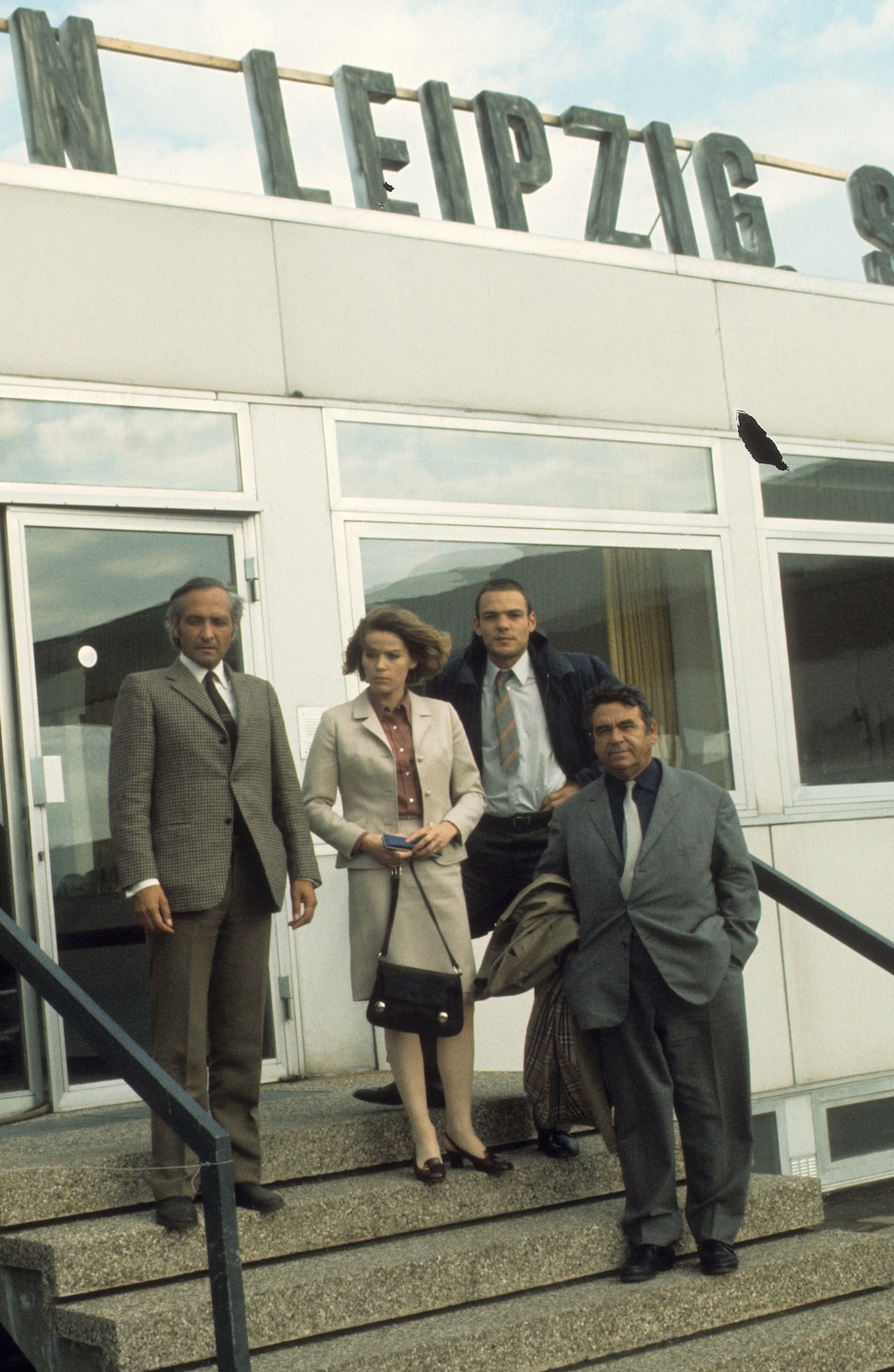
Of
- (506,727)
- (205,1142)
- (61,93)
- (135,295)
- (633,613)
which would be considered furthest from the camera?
(633,613)

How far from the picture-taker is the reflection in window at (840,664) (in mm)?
7637

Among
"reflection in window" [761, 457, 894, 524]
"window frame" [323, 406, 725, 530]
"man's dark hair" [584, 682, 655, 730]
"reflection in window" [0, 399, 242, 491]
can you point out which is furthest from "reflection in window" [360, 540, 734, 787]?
"man's dark hair" [584, 682, 655, 730]

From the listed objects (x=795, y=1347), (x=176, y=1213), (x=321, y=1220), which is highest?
(x=176, y=1213)

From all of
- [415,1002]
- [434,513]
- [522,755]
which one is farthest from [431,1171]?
[434,513]

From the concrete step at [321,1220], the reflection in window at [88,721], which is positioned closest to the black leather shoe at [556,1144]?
the concrete step at [321,1220]

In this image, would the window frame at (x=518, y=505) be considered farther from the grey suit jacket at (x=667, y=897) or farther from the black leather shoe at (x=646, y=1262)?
the black leather shoe at (x=646, y=1262)

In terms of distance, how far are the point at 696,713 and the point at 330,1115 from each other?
3115mm

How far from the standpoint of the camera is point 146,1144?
179 inches

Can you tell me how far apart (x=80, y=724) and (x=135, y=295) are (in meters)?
1.60

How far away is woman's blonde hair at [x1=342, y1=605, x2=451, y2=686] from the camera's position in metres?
4.74

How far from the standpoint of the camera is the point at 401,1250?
14.1ft

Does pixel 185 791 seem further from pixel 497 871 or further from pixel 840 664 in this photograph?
pixel 840 664

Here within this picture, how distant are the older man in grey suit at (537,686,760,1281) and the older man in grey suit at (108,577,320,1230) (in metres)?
0.82

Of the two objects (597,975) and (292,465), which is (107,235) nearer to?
(292,465)
